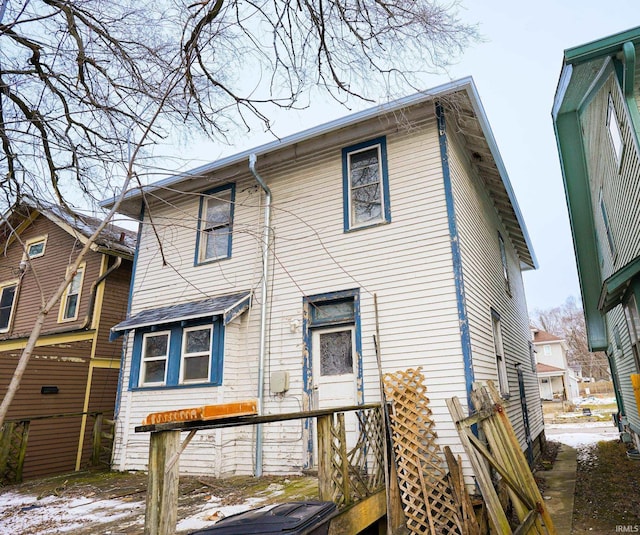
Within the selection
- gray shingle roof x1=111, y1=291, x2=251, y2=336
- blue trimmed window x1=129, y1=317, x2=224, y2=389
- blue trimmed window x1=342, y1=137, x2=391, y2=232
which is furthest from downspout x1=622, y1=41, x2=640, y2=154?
blue trimmed window x1=129, y1=317, x2=224, y2=389

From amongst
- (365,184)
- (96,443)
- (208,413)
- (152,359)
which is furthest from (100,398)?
(208,413)

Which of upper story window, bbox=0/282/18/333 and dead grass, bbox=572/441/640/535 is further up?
upper story window, bbox=0/282/18/333

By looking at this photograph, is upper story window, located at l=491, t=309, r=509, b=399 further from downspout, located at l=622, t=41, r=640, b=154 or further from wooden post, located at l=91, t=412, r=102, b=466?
wooden post, located at l=91, t=412, r=102, b=466

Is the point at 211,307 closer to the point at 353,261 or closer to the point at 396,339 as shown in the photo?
the point at 353,261

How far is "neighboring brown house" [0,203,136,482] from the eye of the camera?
9.78 m

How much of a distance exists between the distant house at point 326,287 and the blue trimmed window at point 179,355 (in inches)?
1.1

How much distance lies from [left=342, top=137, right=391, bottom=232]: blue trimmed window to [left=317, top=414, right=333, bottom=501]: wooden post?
161 inches

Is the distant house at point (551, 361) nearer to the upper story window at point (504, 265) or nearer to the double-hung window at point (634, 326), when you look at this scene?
the upper story window at point (504, 265)

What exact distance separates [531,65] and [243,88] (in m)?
3.57

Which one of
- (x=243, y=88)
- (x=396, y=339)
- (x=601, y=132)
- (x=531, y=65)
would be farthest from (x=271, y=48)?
(x=601, y=132)

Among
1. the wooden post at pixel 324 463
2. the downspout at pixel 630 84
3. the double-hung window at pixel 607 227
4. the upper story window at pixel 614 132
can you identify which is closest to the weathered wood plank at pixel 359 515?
the wooden post at pixel 324 463

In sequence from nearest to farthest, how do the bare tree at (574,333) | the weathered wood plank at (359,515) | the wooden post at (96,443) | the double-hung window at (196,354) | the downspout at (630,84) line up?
the weathered wood plank at (359,515) < the downspout at (630,84) < the double-hung window at (196,354) < the wooden post at (96,443) < the bare tree at (574,333)

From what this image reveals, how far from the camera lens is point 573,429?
19906mm

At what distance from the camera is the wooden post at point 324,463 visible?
165 inches
